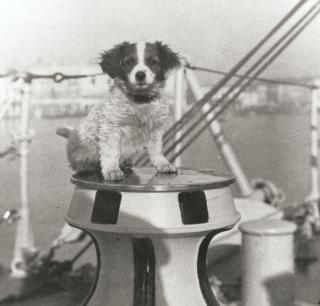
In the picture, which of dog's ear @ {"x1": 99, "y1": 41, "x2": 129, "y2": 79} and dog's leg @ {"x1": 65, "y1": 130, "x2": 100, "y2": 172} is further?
dog's leg @ {"x1": 65, "y1": 130, "x2": 100, "y2": 172}

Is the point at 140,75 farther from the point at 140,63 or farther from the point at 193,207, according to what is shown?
the point at 193,207

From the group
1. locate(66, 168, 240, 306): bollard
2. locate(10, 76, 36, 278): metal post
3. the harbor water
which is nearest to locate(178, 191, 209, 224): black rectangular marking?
locate(66, 168, 240, 306): bollard

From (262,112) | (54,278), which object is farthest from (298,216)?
→ (262,112)

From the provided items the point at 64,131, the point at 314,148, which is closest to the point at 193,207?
the point at 64,131

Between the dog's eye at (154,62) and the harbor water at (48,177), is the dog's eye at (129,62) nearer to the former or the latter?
the dog's eye at (154,62)

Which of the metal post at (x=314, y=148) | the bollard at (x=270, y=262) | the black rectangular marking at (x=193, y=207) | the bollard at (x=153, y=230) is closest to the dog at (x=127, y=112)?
the bollard at (x=153, y=230)

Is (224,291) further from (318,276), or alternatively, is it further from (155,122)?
(155,122)

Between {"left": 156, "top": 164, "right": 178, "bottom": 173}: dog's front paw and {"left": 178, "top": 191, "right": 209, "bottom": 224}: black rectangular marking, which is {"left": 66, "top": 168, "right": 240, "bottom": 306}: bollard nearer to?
{"left": 178, "top": 191, "right": 209, "bottom": 224}: black rectangular marking
